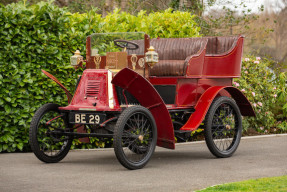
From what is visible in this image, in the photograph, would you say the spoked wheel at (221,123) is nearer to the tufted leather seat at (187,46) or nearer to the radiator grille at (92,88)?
the tufted leather seat at (187,46)

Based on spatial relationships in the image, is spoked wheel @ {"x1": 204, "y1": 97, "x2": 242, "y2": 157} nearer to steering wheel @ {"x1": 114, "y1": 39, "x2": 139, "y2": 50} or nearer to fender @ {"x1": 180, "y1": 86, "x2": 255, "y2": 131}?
fender @ {"x1": 180, "y1": 86, "x2": 255, "y2": 131}

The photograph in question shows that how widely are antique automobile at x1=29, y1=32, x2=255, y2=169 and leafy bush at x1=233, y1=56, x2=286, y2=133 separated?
3121 mm

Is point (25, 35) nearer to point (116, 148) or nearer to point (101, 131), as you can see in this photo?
point (101, 131)

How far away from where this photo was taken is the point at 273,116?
12.4 m

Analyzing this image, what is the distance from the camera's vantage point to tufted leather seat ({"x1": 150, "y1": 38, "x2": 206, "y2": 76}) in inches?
298

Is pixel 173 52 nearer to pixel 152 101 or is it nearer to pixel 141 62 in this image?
pixel 141 62

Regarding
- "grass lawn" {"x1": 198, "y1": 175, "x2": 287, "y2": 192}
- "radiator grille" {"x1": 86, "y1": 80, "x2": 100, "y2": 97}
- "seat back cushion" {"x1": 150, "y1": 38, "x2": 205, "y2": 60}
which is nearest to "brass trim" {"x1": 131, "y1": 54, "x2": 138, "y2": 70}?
"radiator grille" {"x1": 86, "y1": 80, "x2": 100, "y2": 97}

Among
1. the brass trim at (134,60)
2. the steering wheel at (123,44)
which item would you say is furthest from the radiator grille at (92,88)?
the steering wheel at (123,44)

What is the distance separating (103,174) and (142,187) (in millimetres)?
922

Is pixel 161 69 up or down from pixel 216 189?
up

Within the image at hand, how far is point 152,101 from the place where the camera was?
6.96m

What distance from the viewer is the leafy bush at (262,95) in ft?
37.8

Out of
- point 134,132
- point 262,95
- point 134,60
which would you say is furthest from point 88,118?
point 262,95

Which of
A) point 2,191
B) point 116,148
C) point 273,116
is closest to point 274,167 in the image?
point 116,148
